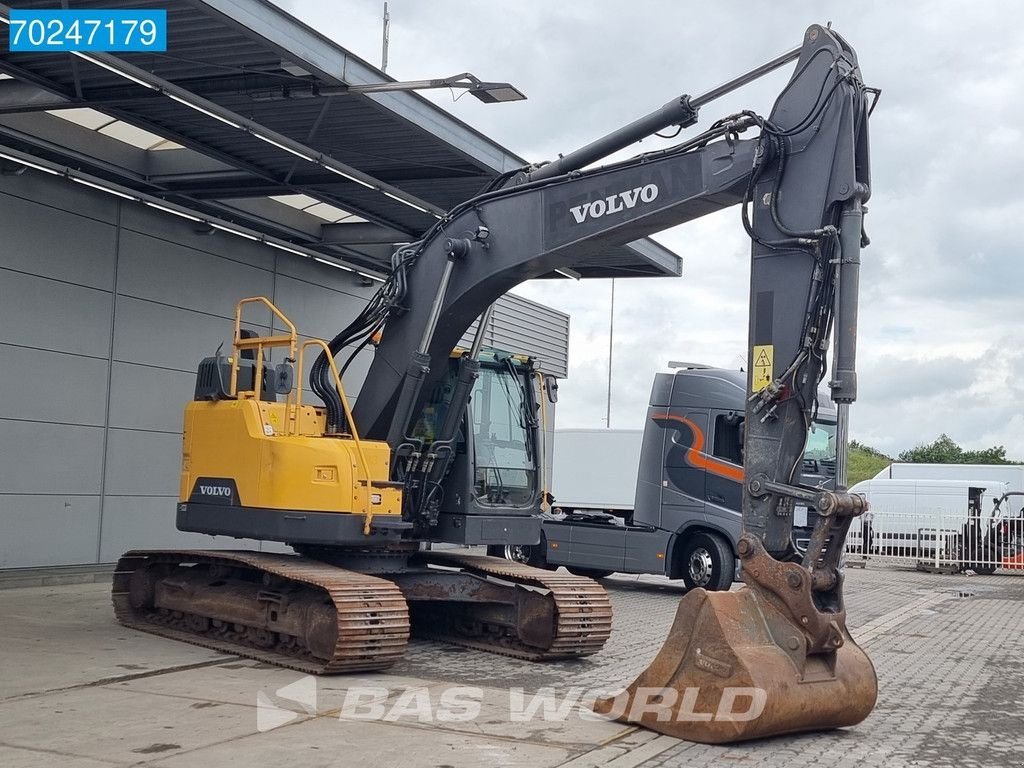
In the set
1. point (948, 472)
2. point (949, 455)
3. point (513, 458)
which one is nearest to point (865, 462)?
point (949, 455)

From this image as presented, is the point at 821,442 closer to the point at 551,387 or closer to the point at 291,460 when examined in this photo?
the point at 551,387

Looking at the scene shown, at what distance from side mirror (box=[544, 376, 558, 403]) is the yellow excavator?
4 cm

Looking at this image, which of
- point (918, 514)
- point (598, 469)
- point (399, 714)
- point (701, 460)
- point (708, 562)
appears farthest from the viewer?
point (918, 514)

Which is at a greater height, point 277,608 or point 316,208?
point 316,208

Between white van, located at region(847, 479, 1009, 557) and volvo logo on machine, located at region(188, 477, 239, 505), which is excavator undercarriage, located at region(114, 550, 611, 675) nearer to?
volvo logo on machine, located at region(188, 477, 239, 505)

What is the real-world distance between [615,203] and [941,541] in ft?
65.9

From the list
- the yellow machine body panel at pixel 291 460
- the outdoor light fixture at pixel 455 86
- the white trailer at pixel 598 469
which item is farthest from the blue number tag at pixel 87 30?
the white trailer at pixel 598 469

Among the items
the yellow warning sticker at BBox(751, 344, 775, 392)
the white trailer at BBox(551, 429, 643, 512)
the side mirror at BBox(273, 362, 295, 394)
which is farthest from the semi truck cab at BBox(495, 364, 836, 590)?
the yellow warning sticker at BBox(751, 344, 775, 392)

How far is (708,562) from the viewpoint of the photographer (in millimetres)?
16047

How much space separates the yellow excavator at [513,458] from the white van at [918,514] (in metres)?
16.6

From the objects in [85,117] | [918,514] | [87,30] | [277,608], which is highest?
[85,117]

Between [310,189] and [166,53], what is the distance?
171 inches

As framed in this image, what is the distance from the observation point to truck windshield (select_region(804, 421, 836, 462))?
1675 cm

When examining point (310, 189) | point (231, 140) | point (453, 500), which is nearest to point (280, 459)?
point (453, 500)
